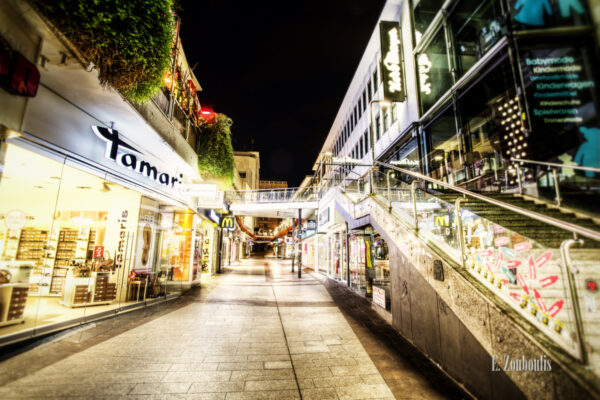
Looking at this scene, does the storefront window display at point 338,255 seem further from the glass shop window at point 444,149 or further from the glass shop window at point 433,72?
the glass shop window at point 433,72

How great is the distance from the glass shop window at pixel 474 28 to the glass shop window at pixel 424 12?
223cm

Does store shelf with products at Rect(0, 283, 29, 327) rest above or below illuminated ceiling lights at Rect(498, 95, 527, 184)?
below

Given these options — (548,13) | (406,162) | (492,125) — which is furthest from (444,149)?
(548,13)

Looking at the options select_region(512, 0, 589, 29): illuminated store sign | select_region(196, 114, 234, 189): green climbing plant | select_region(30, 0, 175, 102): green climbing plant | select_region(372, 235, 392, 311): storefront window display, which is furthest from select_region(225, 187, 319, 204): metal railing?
select_region(30, 0, 175, 102): green climbing plant

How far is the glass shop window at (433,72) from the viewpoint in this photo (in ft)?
37.1

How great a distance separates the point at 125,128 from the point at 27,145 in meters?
2.47

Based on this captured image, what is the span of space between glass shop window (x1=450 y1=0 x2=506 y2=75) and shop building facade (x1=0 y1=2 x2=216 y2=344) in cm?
1080

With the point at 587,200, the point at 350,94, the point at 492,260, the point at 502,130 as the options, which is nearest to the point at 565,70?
the point at 502,130

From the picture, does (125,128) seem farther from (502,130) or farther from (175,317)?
(502,130)

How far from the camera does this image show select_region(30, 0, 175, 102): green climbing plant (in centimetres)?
337

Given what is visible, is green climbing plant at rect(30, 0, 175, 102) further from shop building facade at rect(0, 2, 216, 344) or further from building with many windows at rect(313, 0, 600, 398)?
building with many windows at rect(313, 0, 600, 398)

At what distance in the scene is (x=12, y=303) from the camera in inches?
196

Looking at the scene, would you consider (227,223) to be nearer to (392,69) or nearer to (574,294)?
(392,69)

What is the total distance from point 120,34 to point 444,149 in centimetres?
1147
